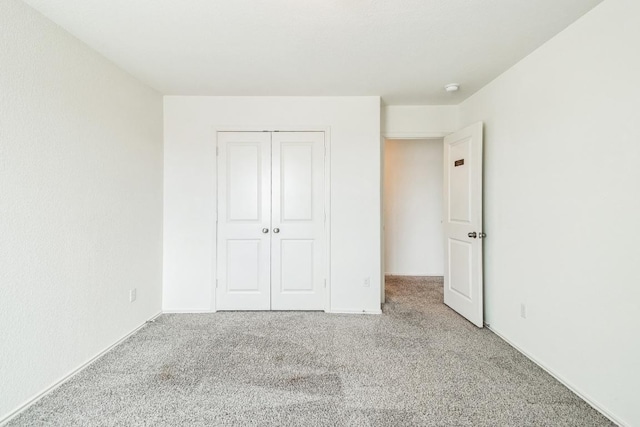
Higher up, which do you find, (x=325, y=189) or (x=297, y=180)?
(x=297, y=180)

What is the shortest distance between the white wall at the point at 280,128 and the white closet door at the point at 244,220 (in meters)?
0.11

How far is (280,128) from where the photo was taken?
3.38 meters

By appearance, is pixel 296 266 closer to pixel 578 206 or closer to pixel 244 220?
pixel 244 220

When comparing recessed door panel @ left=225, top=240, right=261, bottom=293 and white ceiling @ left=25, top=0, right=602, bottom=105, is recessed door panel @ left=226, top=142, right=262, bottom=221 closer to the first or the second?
recessed door panel @ left=225, top=240, right=261, bottom=293

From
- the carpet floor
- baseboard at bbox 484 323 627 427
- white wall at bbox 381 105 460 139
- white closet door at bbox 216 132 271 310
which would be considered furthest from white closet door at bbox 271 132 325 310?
baseboard at bbox 484 323 627 427

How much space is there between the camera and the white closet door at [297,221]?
341 cm

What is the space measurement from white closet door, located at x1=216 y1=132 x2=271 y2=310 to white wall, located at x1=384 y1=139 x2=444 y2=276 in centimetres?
248

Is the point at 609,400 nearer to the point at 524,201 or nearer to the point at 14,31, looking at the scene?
Answer: the point at 524,201

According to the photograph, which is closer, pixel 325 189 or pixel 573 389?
pixel 573 389

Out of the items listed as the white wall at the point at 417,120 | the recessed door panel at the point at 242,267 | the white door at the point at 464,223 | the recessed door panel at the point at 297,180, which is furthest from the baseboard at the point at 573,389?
the recessed door panel at the point at 242,267

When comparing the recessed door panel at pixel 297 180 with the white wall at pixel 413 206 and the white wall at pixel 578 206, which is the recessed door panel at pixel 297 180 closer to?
the white wall at pixel 578 206

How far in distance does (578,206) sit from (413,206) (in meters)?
3.25

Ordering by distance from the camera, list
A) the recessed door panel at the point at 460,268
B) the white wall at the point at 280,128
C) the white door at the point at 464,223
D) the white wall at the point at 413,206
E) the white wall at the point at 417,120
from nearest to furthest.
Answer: the white door at the point at 464,223 < the recessed door panel at the point at 460,268 < the white wall at the point at 280,128 < the white wall at the point at 417,120 < the white wall at the point at 413,206

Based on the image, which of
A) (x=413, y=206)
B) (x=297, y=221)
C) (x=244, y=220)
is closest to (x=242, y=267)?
(x=244, y=220)
